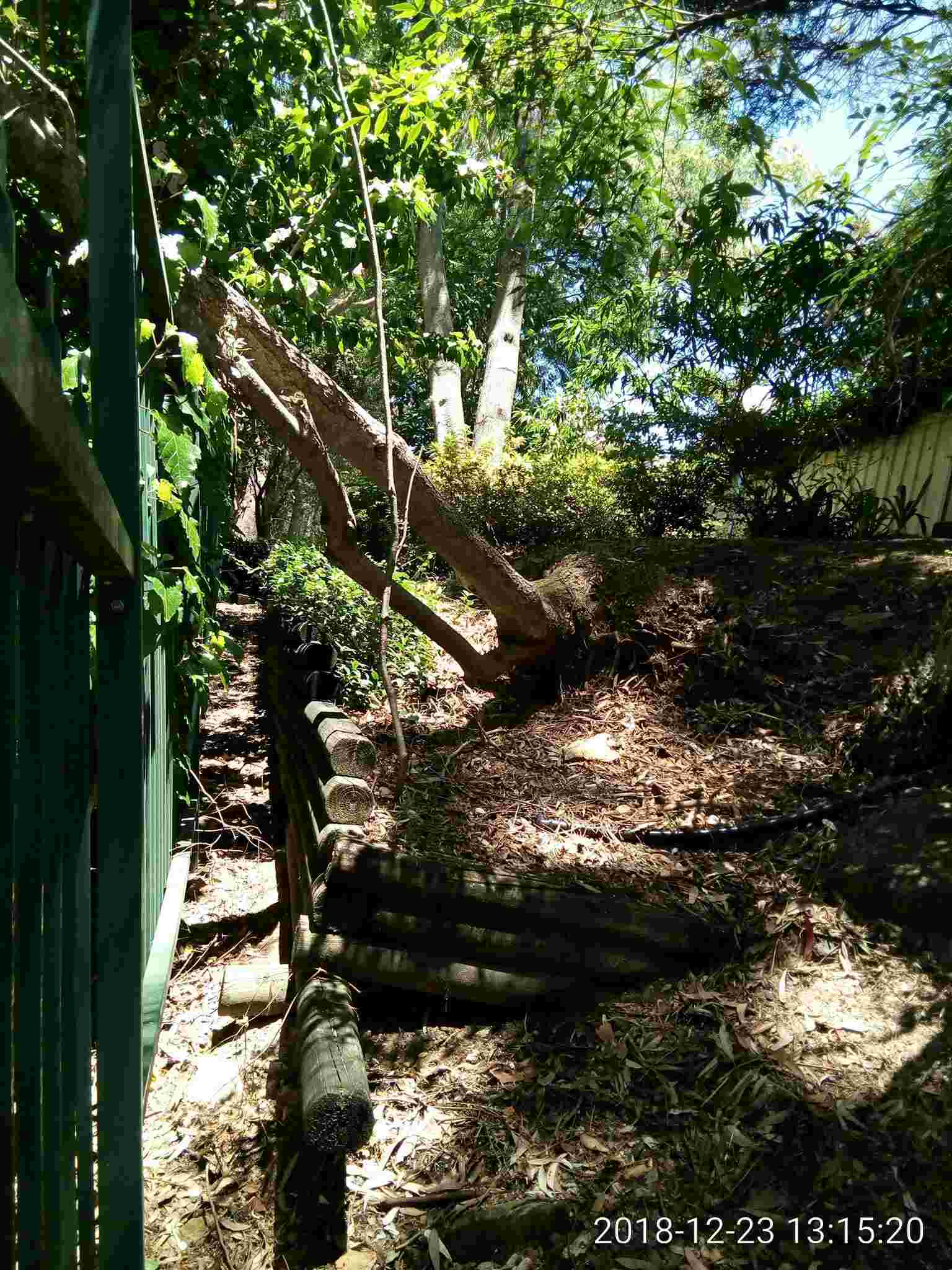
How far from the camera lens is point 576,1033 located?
3.02m

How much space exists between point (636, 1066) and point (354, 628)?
13.3ft

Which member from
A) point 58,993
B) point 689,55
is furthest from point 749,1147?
point 689,55

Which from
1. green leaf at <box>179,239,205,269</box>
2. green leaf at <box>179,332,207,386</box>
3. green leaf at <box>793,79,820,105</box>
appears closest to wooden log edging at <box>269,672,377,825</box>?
green leaf at <box>179,332,207,386</box>

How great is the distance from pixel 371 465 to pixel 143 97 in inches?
83.7

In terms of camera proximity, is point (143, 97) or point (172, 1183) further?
point (143, 97)

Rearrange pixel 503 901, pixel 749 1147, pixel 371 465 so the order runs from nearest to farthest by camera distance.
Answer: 1. pixel 749 1147
2. pixel 503 901
3. pixel 371 465

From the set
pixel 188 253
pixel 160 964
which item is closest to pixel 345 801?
pixel 160 964

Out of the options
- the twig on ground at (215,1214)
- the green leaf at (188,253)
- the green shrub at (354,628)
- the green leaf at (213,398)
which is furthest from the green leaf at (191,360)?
the green shrub at (354,628)

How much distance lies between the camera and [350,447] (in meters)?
4.93

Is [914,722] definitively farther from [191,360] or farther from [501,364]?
[501,364]

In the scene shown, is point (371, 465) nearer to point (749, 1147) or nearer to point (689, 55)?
point (689, 55)

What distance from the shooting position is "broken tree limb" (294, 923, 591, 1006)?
3088 millimetres

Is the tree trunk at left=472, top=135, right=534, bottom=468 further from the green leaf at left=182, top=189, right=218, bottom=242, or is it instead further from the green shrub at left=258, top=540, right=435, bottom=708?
the green leaf at left=182, top=189, right=218, bottom=242

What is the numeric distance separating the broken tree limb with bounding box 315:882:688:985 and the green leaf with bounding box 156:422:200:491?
1.57m
